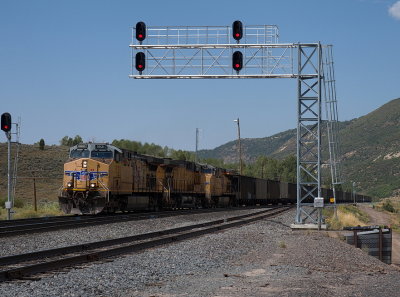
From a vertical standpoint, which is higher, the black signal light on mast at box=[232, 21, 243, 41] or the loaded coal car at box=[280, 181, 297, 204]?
the black signal light on mast at box=[232, 21, 243, 41]

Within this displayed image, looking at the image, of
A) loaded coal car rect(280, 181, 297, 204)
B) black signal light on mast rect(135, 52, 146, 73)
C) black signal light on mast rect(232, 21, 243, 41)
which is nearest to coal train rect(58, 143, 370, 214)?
black signal light on mast rect(135, 52, 146, 73)

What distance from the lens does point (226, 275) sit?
10867 millimetres

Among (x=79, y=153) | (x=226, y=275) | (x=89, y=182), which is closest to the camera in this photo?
(x=226, y=275)

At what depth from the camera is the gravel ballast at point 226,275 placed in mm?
9062

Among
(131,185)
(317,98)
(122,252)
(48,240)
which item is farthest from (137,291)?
(131,185)

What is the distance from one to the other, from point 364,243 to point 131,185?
1386 centimetres

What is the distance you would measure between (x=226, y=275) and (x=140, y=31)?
15203 mm

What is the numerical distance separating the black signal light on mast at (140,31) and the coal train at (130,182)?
6.55 m

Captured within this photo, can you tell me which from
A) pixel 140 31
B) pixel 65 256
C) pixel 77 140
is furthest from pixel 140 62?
pixel 77 140

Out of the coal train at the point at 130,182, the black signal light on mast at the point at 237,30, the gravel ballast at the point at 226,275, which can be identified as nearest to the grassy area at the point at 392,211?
the coal train at the point at 130,182

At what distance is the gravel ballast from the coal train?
39.1 feet

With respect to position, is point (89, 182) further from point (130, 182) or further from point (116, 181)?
point (130, 182)

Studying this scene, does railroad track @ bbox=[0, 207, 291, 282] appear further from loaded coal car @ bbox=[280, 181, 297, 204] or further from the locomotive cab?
loaded coal car @ bbox=[280, 181, 297, 204]

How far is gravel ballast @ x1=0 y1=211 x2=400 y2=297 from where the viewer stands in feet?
29.7
